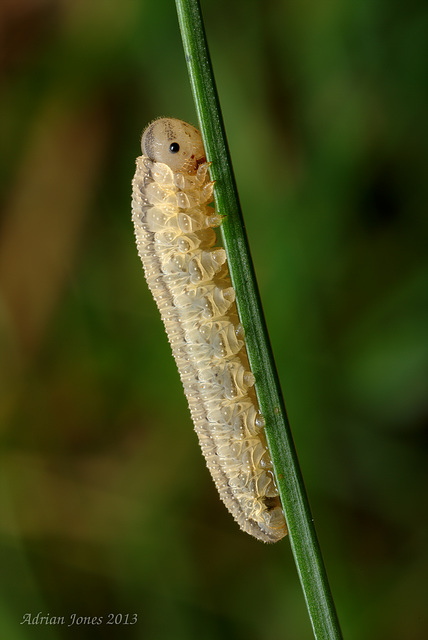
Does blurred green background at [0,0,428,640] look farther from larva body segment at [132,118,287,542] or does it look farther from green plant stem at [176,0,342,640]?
green plant stem at [176,0,342,640]

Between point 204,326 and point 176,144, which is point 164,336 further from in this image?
point 176,144

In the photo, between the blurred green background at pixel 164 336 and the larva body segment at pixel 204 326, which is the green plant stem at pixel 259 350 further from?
the blurred green background at pixel 164 336

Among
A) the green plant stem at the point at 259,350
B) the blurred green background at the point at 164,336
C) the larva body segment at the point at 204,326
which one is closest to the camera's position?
the green plant stem at the point at 259,350

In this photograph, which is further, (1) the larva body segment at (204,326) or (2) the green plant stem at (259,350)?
(1) the larva body segment at (204,326)

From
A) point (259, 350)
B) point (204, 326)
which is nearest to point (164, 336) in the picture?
point (204, 326)

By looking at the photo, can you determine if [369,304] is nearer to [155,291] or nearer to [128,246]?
[155,291]

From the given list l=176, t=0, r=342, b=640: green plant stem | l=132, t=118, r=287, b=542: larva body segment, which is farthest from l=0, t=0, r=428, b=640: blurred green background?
l=176, t=0, r=342, b=640: green plant stem

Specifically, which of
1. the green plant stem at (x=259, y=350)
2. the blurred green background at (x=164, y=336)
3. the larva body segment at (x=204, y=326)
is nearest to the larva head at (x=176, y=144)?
the larva body segment at (x=204, y=326)
